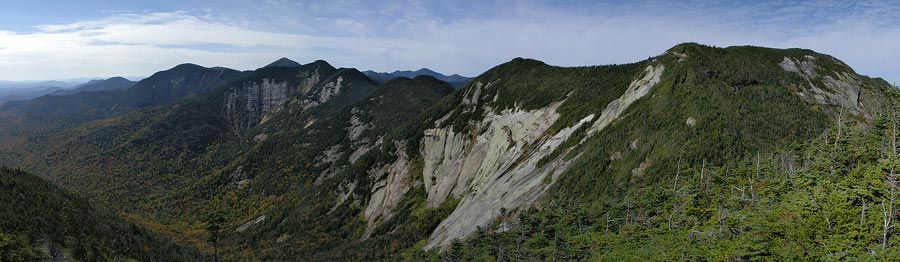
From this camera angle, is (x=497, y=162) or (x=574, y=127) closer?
(x=574, y=127)

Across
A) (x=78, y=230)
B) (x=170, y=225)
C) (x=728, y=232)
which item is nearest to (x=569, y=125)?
(x=728, y=232)

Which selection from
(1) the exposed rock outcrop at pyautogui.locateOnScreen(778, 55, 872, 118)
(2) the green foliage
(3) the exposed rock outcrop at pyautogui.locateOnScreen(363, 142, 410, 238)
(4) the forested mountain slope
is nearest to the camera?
(2) the green foliage

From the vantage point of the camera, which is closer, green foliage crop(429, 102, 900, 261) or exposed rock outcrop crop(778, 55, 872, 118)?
green foliage crop(429, 102, 900, 261)

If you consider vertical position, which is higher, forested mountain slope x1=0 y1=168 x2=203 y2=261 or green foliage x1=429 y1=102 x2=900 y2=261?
green foliage x1=429 y1=102 x2=900 y2=261

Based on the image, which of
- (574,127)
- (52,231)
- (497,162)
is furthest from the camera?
(497,162)

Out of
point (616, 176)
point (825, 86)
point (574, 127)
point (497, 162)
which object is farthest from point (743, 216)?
point (825, 86)

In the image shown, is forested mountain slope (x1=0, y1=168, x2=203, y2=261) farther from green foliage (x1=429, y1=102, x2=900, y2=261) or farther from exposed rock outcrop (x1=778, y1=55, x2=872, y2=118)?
exposed rock outcrop (x1=778, y1=55, x2=872, y2=118)

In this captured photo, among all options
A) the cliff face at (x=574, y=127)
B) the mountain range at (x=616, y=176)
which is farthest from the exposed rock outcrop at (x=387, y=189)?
the cliff face at (x=574, y=127)

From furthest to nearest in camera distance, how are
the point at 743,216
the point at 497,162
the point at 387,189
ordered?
the point at 387,189
the point at 497,162
the point at 743,216

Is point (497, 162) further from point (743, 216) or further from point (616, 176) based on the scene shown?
point (743, 216)

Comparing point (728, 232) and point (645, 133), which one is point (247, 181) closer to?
point (645, 133)

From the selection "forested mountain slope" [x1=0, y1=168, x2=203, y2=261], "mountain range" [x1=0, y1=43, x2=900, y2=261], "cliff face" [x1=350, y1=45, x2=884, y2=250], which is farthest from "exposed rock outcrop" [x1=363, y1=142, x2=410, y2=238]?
"forested mountain slope" [x1=0, y1=168, x2=203, y2=261]
